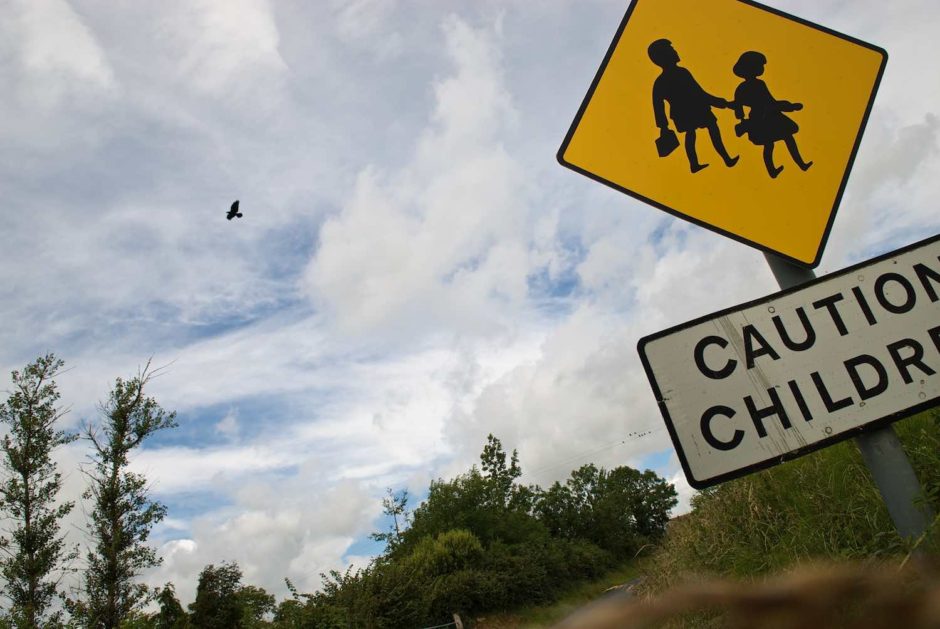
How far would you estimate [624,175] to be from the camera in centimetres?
210

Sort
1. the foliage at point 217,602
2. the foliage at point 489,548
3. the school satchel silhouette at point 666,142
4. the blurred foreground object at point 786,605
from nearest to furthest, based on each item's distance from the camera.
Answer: the blurred foreground object at point 786,605, the school satchel silhouette at point 666,142, the foliage at point 489,548, the foliage at point 217,602

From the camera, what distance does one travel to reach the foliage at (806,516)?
101 inches

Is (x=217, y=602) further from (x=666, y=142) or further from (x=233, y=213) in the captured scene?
(x=666, y=142)

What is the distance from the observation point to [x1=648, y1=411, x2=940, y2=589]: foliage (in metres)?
2.57

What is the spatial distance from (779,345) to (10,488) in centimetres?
2767

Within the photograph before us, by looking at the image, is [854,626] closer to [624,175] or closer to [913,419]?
[624,175]

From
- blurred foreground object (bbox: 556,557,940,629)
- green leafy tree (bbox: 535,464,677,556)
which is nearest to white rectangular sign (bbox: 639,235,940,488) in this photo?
blurred foreground object (bbox: 556,557,940,629)

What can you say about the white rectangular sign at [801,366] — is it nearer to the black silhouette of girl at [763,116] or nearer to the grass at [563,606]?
the black silhouette of girl at [763,116]

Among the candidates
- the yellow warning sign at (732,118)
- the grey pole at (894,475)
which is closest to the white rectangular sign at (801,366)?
the grey pole at (894,475)

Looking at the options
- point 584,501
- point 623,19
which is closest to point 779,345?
point 623,19

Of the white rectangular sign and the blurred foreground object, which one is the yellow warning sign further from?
the blurred foreground object

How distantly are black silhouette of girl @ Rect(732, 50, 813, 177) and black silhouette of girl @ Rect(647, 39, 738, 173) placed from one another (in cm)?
8

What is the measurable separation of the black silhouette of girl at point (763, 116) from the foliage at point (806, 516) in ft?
4.30

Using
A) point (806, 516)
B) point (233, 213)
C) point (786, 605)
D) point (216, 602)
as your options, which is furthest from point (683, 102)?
point (216, 602)
